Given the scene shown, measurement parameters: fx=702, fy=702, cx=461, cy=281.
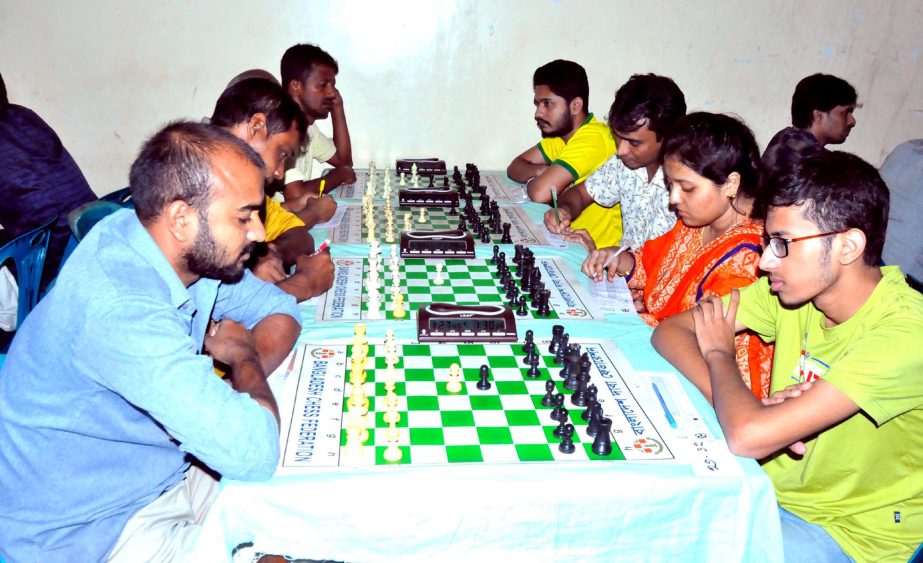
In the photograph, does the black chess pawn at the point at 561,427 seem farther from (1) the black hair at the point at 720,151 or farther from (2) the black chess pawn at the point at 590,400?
(1) the black hair at the point at 720,151

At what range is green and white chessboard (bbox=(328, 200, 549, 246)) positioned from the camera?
10.1 feet

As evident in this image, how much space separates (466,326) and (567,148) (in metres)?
2.14

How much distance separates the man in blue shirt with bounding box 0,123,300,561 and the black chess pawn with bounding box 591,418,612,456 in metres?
0.70

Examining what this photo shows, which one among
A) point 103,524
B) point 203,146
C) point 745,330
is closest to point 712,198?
point 745,330

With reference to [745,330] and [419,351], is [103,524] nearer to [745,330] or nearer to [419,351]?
[419,351]

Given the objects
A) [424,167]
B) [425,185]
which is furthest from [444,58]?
[425,185]

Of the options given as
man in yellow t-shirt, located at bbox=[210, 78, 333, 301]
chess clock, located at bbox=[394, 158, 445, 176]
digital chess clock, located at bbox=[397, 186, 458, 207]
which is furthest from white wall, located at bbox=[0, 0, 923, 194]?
man in yellow t-shirt, located at bbox=[210, 78, 333, 301]

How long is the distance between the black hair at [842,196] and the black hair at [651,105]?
1411 millimetres

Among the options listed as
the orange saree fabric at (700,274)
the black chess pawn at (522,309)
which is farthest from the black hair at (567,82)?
the black chess pawn at (522,309)

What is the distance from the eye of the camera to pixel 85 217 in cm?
249

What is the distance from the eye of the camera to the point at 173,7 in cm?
479

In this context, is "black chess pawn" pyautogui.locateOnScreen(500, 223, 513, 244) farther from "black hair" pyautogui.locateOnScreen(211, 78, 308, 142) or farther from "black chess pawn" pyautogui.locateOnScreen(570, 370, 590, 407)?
"black chess pawn" pyautogui.locateOnScreen(570, 370, 590, 407)

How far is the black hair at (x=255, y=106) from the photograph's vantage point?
2.66 meters

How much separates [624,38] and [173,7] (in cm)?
318
